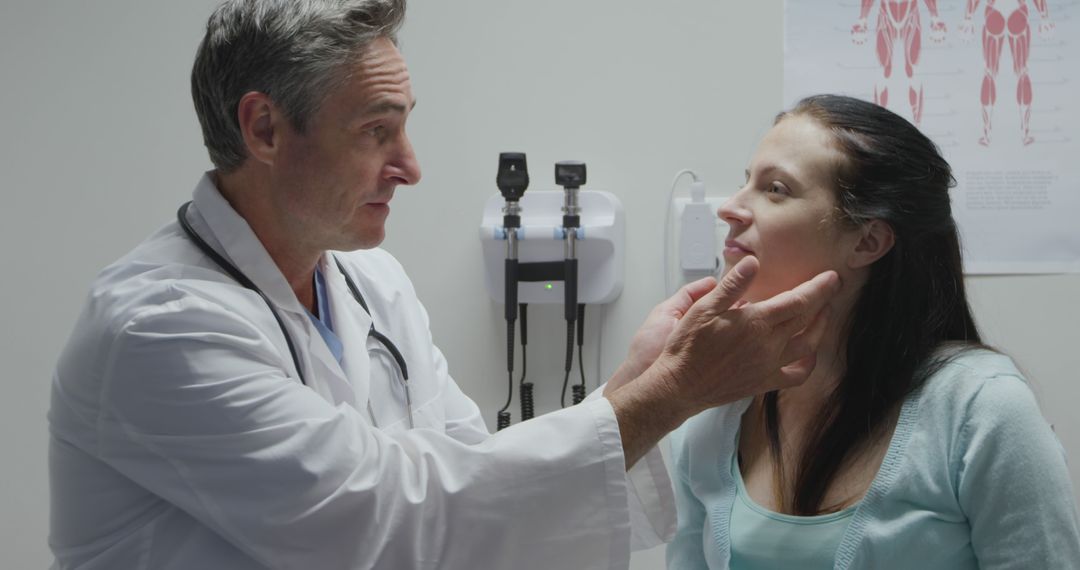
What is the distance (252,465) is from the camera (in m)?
1.07

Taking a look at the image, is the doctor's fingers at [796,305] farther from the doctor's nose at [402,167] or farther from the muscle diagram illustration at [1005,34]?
the muscle diagram illustration at [1005,34]

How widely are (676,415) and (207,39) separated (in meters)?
0.73

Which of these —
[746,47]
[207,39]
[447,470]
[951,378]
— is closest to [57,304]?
[207,39]

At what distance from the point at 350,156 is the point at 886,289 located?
Answer: 738mm

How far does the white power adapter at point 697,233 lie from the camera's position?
6.55 feet

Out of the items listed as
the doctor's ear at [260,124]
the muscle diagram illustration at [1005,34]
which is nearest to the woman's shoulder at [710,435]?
the doctor's ear at [260,124]

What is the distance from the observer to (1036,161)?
2.01 meters

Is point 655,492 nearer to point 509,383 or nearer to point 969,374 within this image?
point 969,374

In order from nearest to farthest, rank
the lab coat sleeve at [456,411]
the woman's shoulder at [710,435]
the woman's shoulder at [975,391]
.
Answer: the woman's shoulder at [975,391] → the woman's shoulder at [710,435] → the lab coat sleeve at [456,411]

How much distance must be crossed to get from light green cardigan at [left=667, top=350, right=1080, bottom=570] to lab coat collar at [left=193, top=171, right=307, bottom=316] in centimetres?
67

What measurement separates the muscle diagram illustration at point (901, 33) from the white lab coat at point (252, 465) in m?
1.15

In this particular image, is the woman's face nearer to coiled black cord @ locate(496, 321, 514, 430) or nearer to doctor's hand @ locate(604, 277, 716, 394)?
doctor's hand @ locate(604, 277, 716, 394)

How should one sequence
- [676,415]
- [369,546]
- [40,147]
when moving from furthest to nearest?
1. [40,147]
2. [676,415]
3. [369,546]

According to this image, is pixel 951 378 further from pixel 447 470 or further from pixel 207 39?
pixel 207 39
